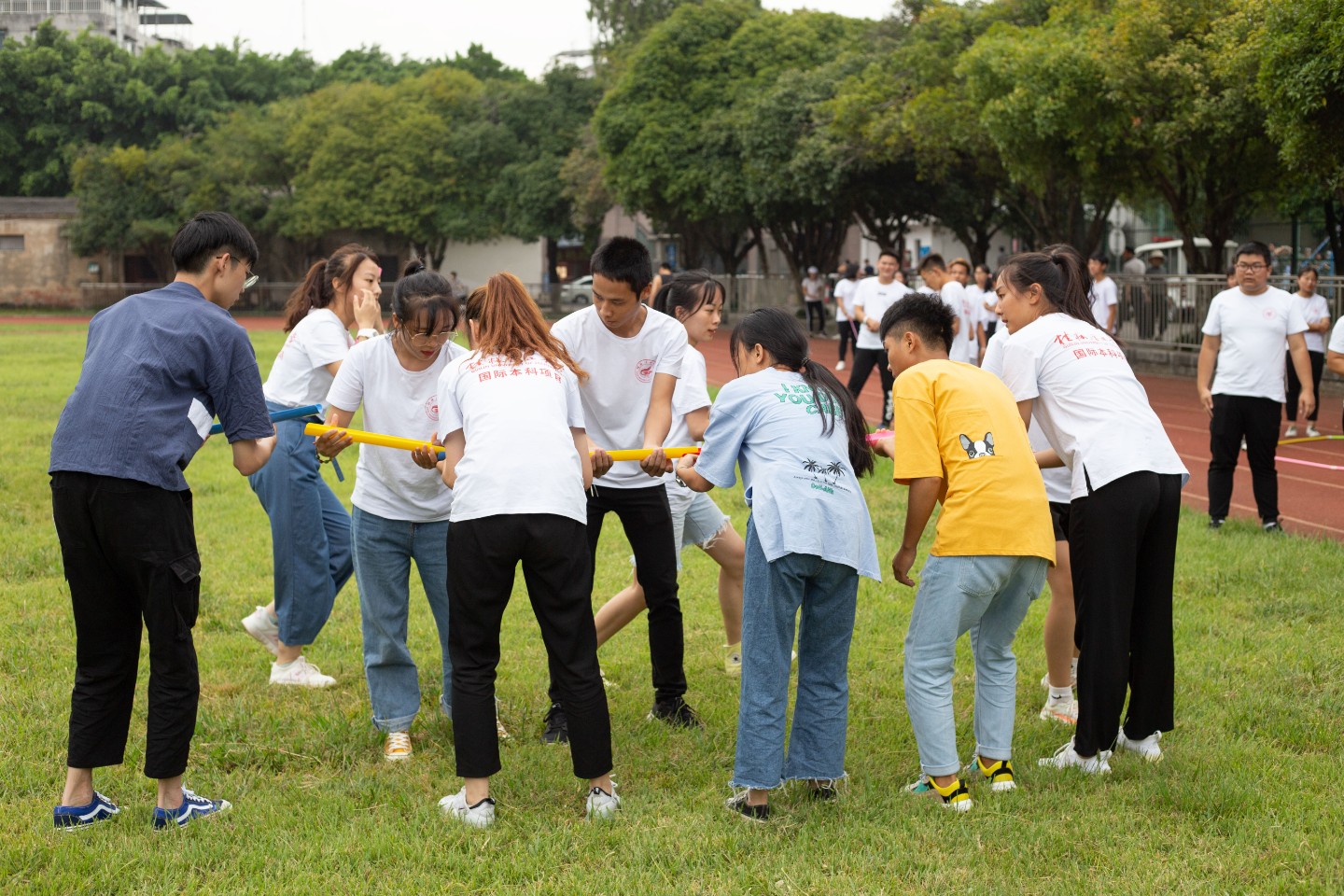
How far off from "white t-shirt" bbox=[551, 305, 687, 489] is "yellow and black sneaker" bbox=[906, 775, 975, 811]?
1.51 metres

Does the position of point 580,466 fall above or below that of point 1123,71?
below

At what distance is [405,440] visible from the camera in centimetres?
450

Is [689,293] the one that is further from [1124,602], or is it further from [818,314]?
[818,314]

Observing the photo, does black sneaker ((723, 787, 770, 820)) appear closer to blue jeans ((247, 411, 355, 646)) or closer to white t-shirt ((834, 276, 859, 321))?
blue jeans ((247, 411, 355, 646))

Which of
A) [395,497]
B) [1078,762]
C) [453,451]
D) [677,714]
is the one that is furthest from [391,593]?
[1078,762]

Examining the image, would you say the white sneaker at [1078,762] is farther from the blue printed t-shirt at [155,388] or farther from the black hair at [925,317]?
the blue printed t-shirt at [155,388]

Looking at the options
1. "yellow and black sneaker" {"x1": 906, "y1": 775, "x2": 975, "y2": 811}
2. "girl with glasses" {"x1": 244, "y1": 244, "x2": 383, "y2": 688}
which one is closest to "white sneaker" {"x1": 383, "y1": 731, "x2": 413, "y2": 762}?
"girl with glasses" {"x1": 244, "y1": 244, "x2": 383, "y2": 688}

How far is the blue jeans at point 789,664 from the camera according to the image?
411 centimetres

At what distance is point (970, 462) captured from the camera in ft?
13.7

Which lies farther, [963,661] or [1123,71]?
[1123,71]

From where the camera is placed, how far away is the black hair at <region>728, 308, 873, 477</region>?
427cm

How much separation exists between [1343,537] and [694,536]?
214 inches

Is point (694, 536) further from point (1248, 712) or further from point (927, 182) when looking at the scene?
point (927, 182)

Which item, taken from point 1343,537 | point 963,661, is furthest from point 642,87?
point 963,661
